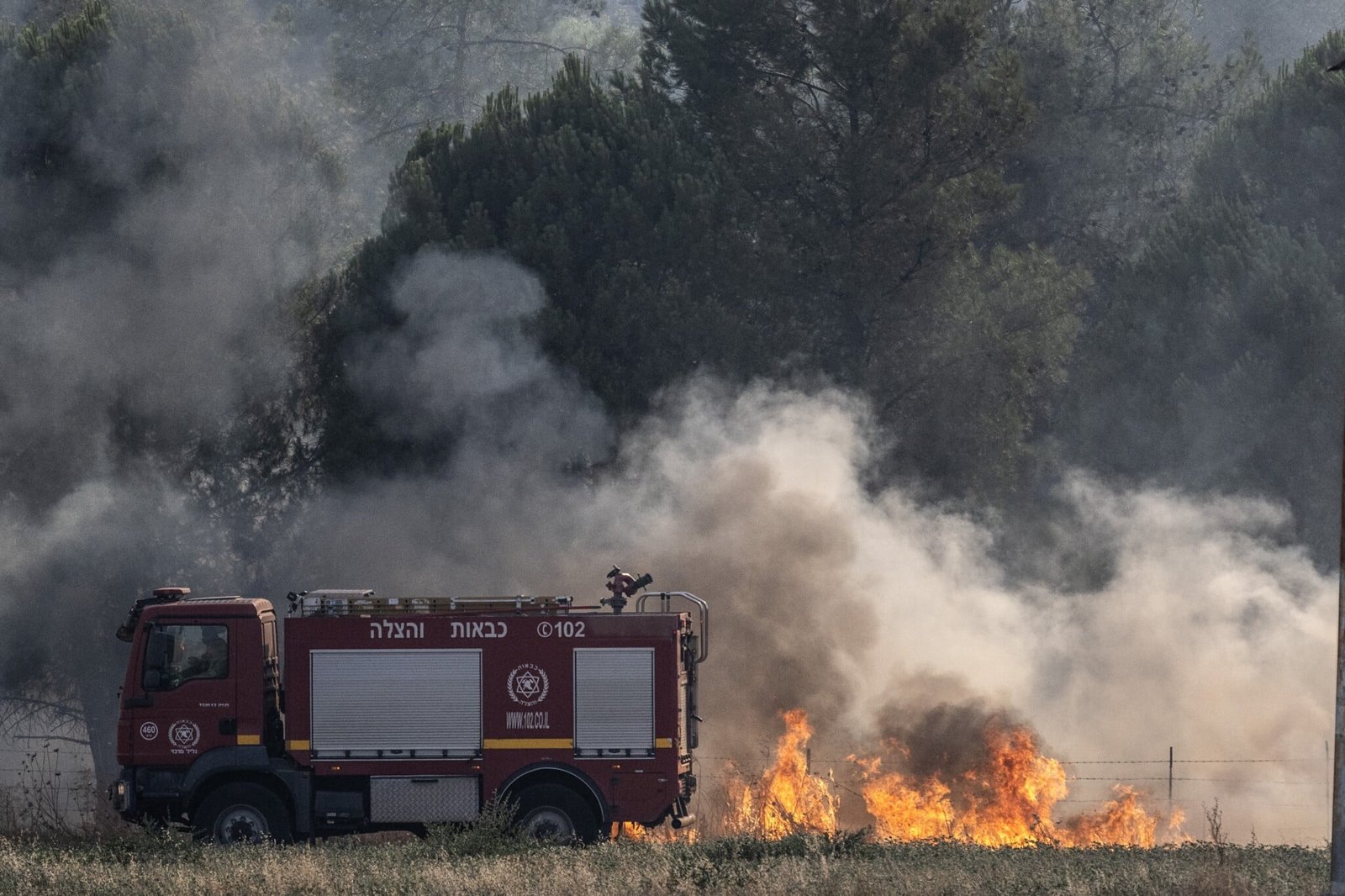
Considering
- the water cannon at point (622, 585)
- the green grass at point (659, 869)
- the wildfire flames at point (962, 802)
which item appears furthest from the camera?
the wildfire flames at point (962, 802)

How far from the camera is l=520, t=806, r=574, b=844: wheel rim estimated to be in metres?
17.7

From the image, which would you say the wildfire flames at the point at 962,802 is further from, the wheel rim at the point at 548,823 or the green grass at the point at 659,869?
the green grass at the point at 659,869

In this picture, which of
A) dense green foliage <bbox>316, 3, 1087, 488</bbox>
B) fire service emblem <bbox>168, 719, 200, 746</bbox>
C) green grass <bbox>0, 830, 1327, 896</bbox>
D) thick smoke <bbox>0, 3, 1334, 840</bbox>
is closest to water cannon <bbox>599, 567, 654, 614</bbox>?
green grass <bbox>0, 830, 1327, 896</bbox>

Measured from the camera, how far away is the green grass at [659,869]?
44.2 feet

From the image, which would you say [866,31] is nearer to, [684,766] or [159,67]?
[159,67]

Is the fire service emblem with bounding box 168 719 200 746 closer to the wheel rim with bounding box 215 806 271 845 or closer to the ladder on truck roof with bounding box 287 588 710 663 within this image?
the wheel rim with bounding box 215 806 271 845

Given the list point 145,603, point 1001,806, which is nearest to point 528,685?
point 145,603

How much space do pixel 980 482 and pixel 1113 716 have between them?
6045 mm

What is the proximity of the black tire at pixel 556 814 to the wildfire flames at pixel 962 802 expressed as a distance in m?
2.46

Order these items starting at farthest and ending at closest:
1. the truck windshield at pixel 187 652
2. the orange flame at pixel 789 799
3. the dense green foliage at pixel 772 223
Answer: the dense green foliage at pixel 772 223
the orange flame at pixel 789 799
the truck windshield at pixel 187 652

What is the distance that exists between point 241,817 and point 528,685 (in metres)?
3.41

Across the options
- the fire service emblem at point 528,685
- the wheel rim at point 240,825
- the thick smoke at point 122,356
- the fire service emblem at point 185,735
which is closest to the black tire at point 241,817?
the wheel rim at point 240,825

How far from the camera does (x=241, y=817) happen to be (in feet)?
58.5

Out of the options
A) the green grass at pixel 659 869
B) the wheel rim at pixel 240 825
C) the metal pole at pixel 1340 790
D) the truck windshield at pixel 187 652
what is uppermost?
the truck windshield at pixel 187 652
